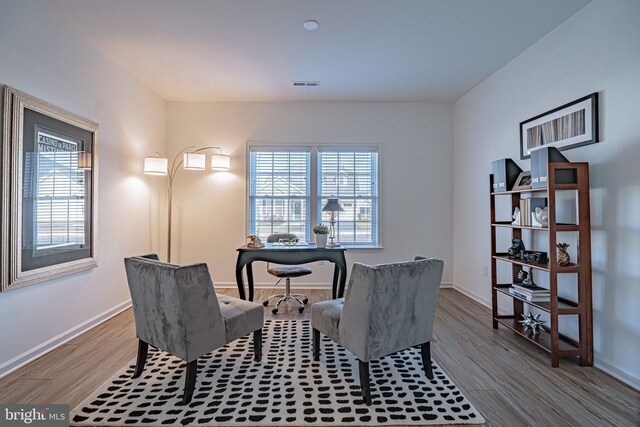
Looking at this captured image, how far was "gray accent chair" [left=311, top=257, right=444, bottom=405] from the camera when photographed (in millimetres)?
1875

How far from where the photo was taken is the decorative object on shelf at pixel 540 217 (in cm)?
251

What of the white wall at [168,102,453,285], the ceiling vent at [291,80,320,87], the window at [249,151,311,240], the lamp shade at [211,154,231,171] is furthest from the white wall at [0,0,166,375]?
the ceiling vent at [291,80,320,87]

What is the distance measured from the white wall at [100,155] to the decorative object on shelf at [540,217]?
→ 419 cm

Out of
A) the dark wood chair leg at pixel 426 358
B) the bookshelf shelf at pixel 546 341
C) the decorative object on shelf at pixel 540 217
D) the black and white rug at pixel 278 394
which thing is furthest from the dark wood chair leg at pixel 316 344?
the decorative object on shelf at pixel 540 217

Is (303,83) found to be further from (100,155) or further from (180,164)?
(100,155)

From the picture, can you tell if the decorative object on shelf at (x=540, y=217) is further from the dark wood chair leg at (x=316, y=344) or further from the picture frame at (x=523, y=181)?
the dark wood chair leg at (x=316, y=344)

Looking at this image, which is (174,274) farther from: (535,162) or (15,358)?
(535,162)

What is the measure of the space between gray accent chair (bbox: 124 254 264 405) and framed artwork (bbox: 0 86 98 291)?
995mm

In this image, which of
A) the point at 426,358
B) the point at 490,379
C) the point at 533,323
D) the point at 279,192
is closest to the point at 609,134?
the point at 533,323

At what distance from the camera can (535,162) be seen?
2521 millimetres

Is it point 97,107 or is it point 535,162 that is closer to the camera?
point 535,162

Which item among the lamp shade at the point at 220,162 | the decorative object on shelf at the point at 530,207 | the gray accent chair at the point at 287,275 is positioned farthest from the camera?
the lamp shade at the point at 220,162

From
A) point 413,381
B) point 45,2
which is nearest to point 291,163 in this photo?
point 45,2

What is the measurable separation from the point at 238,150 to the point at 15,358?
11.0ft
